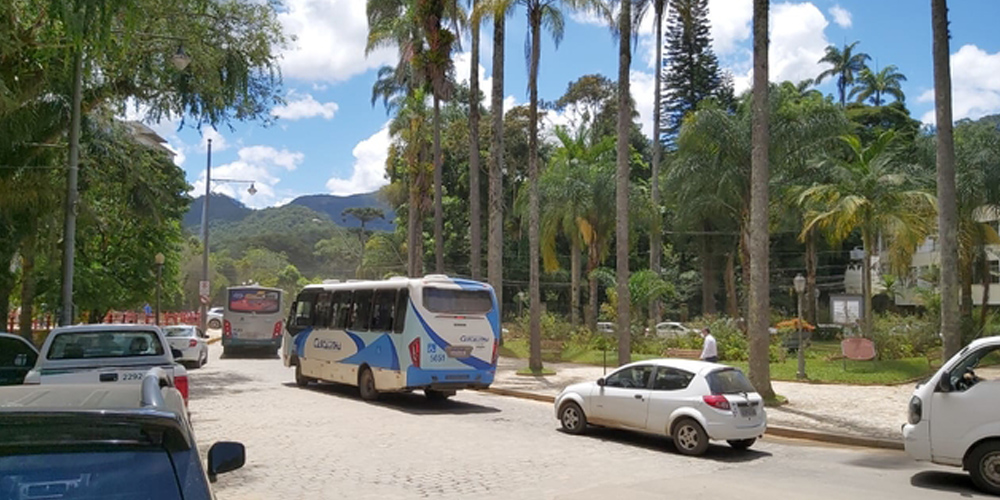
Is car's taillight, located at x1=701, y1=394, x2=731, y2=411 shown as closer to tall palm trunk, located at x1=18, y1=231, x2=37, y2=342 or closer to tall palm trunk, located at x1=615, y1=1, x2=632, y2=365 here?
Answer: tall palm trunk, located at x1=615, y1=1, x2=632, y2=365

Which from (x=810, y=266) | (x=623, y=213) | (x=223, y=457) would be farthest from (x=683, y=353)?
(x=223, y=457)

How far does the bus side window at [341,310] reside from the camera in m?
21.4

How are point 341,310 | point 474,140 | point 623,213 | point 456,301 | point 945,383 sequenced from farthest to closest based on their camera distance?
point 474,140 < point 623,213 < point 341,310 < point 456,301 < point 945,383

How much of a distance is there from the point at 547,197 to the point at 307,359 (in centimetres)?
2109

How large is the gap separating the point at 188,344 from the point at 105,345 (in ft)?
54.7

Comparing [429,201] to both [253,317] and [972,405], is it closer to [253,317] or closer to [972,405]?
[253,317]

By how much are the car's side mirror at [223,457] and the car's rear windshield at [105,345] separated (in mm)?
9269

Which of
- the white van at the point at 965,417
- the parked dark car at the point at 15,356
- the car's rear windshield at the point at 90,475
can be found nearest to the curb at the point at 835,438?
the white van at the point at 965,417

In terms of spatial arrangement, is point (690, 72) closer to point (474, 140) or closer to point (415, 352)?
point (474, 140)

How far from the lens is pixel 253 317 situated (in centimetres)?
3706

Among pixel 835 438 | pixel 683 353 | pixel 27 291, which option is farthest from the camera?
pixel 683 353

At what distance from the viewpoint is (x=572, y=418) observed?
15008 mm

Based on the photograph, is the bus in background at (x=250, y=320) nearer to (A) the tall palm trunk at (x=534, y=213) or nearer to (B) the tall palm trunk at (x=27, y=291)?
(B) the tall palm trunk at (x=27, y=291)

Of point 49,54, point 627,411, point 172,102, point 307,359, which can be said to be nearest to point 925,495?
point 627,411
